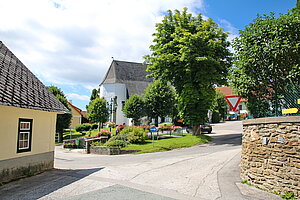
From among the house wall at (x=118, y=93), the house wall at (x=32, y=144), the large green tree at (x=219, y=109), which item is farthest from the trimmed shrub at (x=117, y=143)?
the house wall at (x=118, y=93)

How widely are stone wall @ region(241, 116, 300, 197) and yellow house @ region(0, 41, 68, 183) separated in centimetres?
868

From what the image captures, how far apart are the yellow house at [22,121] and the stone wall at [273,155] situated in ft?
28.5

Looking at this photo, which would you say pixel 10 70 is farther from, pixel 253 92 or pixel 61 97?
pixel 61 97

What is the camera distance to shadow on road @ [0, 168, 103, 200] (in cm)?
735

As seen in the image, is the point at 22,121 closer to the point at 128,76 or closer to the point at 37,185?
the point at 37,185

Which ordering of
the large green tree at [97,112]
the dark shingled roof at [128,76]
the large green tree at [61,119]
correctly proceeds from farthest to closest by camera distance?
the dark shingled roof at [128,76] → the large green tree at [97,112] → the large green tree at [61,119]

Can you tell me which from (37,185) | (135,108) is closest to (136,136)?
(37,185)

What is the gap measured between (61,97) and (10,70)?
25862mm

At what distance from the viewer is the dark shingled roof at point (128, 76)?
59.0 metres

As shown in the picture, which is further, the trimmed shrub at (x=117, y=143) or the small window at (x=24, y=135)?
the trimmed shrub at (x=117, y=143)

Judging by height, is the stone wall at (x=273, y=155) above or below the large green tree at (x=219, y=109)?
below

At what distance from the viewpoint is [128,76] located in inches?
2424

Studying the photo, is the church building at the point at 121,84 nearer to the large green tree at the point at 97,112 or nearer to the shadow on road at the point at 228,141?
the large green tree at the point at 97,112

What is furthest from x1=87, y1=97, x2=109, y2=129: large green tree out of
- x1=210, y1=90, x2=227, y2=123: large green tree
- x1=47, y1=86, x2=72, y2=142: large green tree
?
x1=210, y1=90, x2=227, y2=123: large green tree
